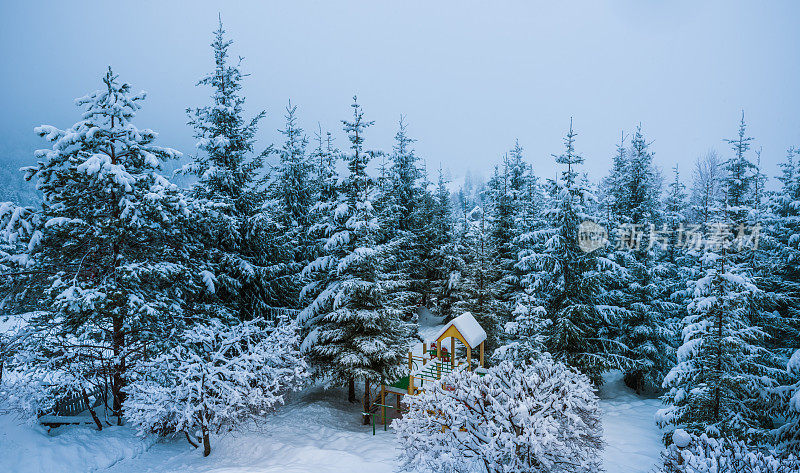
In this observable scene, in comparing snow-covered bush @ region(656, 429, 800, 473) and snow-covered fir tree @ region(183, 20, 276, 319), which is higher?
snow-covered fir tree @ region(183, 20, 276, 319)

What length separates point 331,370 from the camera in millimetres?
16172

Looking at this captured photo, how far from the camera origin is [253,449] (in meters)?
13.2

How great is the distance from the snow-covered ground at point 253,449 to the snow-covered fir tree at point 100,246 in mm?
1207

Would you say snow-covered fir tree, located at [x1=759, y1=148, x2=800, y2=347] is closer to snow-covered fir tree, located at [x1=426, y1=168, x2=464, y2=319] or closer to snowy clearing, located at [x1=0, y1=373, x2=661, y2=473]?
snowy clearing, located at [x1=0, y1=373, x2=661, y2=473]

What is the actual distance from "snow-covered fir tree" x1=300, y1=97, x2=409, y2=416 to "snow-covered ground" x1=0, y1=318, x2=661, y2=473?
228 centimetres

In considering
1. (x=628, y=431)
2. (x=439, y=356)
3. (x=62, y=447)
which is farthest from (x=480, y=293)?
(x=62, y=447)

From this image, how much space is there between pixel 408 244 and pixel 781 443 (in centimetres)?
2065

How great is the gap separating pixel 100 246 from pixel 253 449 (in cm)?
854

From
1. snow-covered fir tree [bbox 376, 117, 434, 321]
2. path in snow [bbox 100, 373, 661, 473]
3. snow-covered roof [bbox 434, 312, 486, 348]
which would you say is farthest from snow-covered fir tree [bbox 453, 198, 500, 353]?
path in snow [bbox 100, 373, 661, 473]

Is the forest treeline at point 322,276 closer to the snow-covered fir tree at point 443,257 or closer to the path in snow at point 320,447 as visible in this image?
the path in snow at point 320,447

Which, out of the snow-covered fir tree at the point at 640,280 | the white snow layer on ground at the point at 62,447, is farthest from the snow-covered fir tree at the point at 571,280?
the white snow layer on ground at the point at 62,447

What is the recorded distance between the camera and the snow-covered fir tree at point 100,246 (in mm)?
12070

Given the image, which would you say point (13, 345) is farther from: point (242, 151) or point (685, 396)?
point (685, 396)

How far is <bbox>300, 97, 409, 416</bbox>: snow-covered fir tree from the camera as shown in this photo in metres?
15.7
